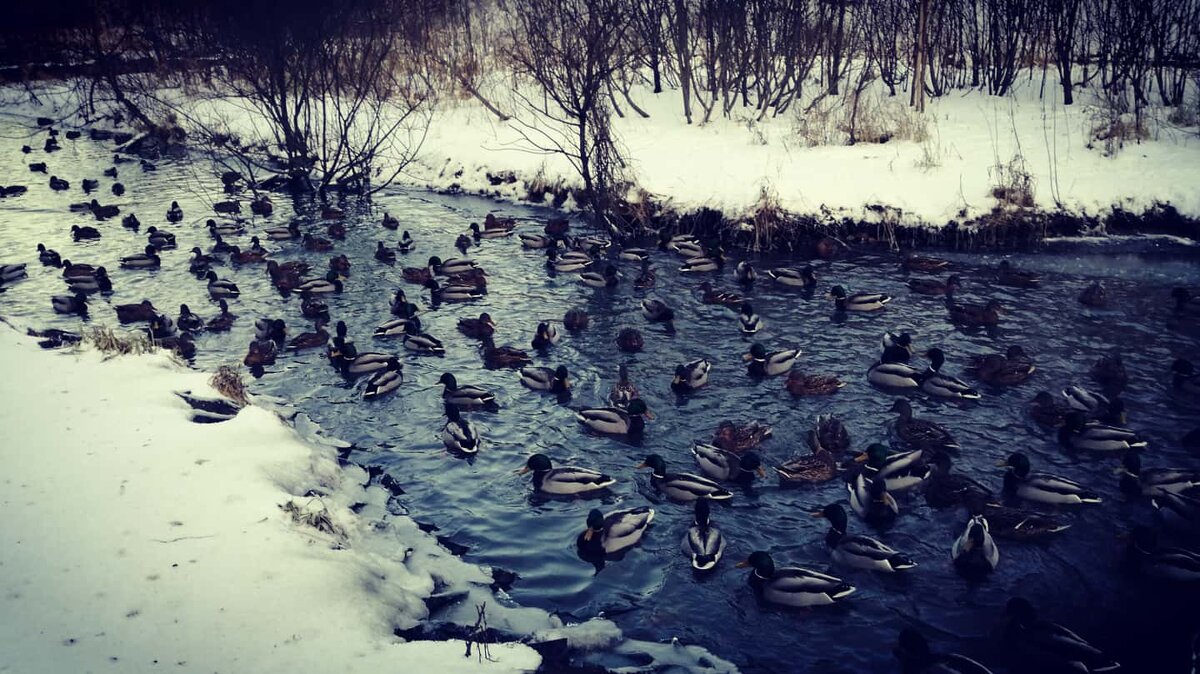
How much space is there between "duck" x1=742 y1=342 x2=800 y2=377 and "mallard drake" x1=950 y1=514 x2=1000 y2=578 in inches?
172

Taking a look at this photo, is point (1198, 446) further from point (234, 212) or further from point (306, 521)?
point (234, 212)

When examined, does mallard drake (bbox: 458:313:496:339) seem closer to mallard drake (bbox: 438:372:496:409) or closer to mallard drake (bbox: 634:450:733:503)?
mallard drake (bbox: 438:372:496:409)

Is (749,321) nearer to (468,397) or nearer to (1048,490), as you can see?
(468,397)

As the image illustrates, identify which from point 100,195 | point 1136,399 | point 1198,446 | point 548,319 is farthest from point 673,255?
point 100,195

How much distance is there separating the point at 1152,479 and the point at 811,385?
4.03m

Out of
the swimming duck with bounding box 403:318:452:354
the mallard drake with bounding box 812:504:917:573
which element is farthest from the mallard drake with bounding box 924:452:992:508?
the swimming duck with bounding box 403:318:452:354

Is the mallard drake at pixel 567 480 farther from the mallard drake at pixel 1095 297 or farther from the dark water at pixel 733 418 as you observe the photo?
the mallard drake at pixel 1095 297

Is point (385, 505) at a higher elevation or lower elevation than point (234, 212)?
lower

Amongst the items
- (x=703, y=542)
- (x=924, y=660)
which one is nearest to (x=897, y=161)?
(x=703, y=542)

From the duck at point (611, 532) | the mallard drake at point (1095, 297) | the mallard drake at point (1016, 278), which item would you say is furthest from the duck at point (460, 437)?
the mallard drake at point (1095, 297)

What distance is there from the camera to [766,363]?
461 inches

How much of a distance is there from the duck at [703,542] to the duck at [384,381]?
5387mm

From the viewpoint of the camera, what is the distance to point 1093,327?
12.8 metres

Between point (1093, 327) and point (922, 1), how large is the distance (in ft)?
39.0
